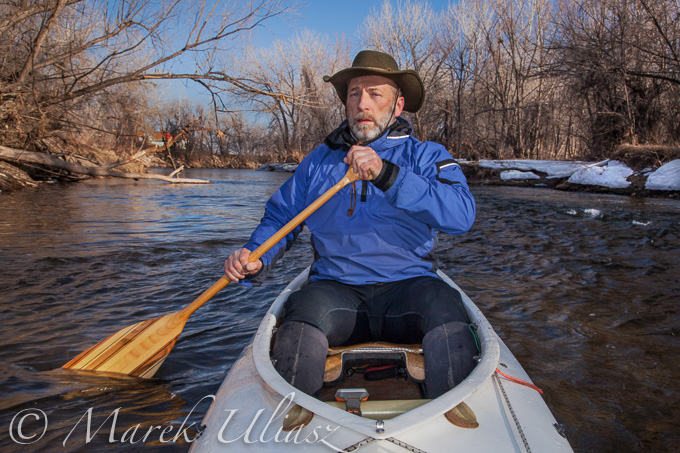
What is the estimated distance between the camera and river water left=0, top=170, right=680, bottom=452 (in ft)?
7.40

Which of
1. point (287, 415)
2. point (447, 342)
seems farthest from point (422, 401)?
point (287, 415)

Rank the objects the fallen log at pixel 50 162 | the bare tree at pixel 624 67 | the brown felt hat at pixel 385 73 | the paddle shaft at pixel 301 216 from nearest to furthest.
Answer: the paddle shaft at pixel 301 216 < the brown felt hat at pixel 385 73 < the fallen log at pixel 50 162 < the bare tree at pixel 624 67

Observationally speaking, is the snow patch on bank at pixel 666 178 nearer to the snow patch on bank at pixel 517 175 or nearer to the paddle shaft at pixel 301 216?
the snow patch on bank at pixel 517 175

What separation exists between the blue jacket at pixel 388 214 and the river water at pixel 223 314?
1.04m

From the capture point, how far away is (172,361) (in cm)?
291

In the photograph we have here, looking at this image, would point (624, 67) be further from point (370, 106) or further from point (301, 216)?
point (301, 216)

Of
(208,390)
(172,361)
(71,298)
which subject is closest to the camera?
(208,390)

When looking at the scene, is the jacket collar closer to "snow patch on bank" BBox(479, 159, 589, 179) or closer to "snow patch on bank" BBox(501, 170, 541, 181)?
"snow patch on bank" BBox(479, 159, 589, 179)

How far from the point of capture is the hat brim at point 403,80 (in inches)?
90.6

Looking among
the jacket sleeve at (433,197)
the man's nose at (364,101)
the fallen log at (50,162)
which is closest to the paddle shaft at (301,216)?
the jacket sleeve at (433,197)

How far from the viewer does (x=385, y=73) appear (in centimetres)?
228

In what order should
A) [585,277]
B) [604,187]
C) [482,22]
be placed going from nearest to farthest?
[585,277], [604,187], [482,22]

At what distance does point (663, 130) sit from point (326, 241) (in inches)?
593

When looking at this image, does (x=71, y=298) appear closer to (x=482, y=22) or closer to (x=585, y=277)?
(x=585, y=277)
